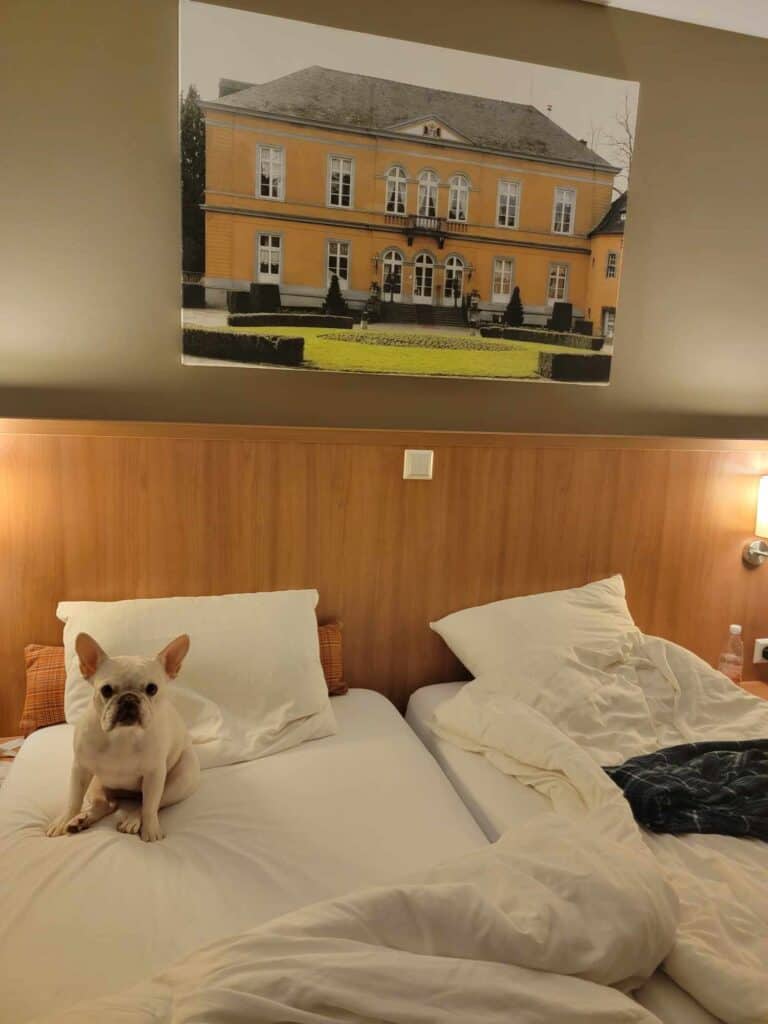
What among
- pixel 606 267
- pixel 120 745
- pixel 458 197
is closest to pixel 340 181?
pixel 458 197

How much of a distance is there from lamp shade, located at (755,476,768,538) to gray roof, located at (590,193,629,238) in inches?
40.4

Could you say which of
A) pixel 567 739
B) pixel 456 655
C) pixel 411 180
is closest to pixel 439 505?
pixel 456 655

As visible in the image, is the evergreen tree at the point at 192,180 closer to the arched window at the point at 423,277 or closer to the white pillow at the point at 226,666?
the arched window at the point at 423,277

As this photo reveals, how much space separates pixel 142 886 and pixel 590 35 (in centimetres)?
258

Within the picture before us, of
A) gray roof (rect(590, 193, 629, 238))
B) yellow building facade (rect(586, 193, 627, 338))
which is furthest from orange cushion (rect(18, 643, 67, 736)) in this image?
gray roof (rect(590, 193, 629, 238))

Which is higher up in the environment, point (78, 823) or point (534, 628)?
point (534, 628)

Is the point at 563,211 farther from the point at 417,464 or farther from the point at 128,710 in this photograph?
the point at 128,710

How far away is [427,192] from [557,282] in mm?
508

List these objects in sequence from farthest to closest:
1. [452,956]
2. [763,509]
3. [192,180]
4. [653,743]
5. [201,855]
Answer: [763,509] < [192,180] < [653,743] < [201,855] < [452,956]

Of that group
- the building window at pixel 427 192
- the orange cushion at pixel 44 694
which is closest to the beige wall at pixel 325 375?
the building window at pixel 427 192

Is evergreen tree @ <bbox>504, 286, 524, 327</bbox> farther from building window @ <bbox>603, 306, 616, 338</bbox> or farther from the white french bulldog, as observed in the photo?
the white french bulldog

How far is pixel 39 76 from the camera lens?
1.74 meters

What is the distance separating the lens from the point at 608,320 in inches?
89.7

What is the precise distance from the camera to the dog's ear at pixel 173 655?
145cm
